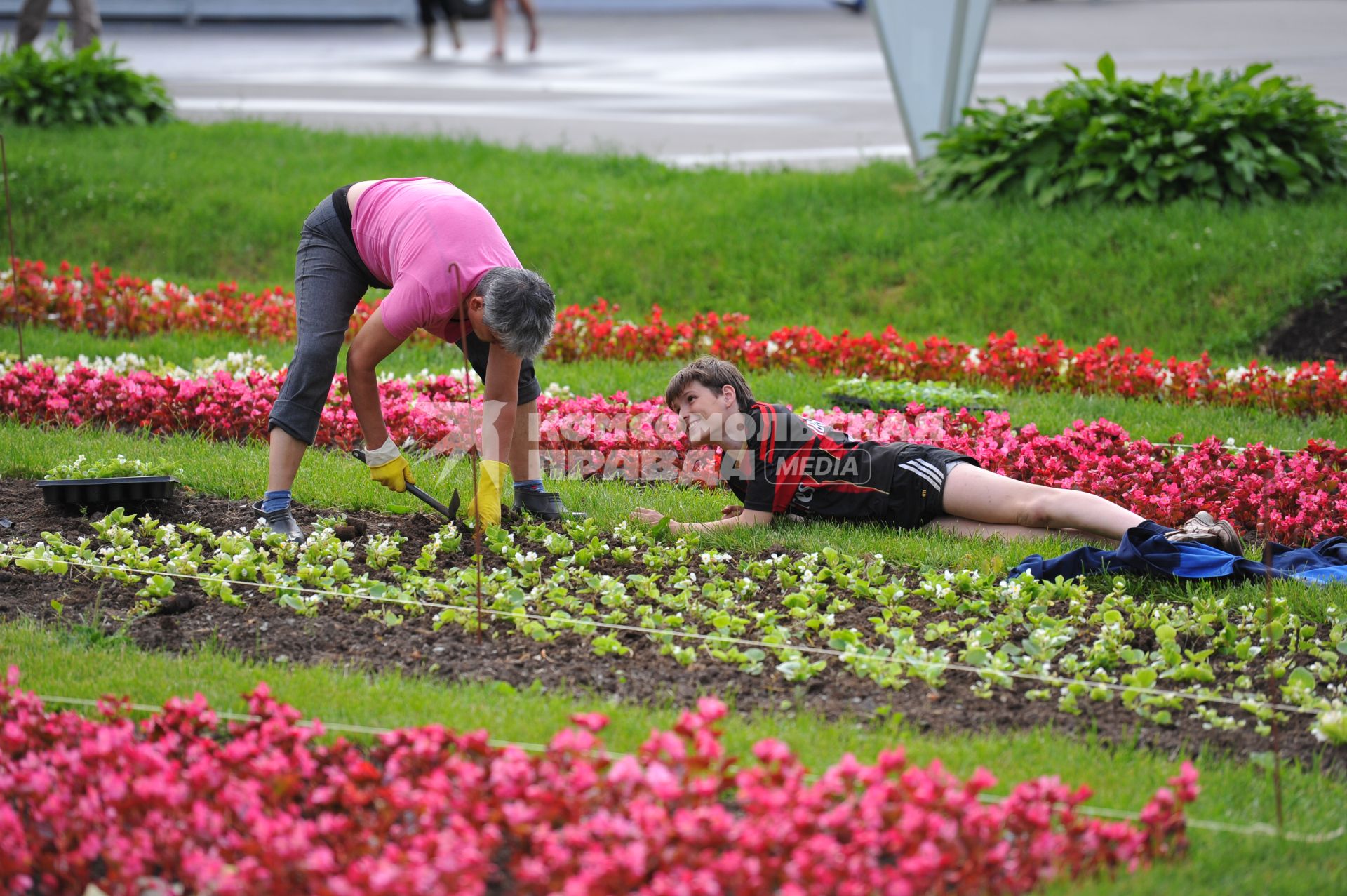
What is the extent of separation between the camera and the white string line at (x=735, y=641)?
3.36 meters

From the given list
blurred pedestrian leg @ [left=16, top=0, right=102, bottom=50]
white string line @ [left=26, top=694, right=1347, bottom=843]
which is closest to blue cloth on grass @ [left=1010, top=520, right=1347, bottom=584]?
white string line @ [left=26, top=694, right=1347, bottom=843]

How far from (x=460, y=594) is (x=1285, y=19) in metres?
22.8

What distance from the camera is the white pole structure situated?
1008cm

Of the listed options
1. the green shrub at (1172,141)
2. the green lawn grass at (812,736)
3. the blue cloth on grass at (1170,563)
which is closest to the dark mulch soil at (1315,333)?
the green shrub at (1172,141)

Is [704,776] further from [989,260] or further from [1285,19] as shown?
[1285,19]

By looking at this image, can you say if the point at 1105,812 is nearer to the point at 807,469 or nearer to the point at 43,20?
the point at 807,469

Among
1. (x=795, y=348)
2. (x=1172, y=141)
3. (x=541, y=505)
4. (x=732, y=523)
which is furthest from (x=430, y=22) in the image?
(x=732, y=523)

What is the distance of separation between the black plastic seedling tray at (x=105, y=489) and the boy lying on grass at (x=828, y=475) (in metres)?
1.91

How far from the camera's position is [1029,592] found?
4082 mm

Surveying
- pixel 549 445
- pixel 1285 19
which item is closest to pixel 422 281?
pixel 549 445

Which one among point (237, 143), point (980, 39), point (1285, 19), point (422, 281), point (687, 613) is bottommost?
point (687, 613)

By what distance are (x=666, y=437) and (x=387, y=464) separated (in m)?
1.45

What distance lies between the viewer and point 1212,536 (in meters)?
4.36

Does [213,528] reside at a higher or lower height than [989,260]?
lower
